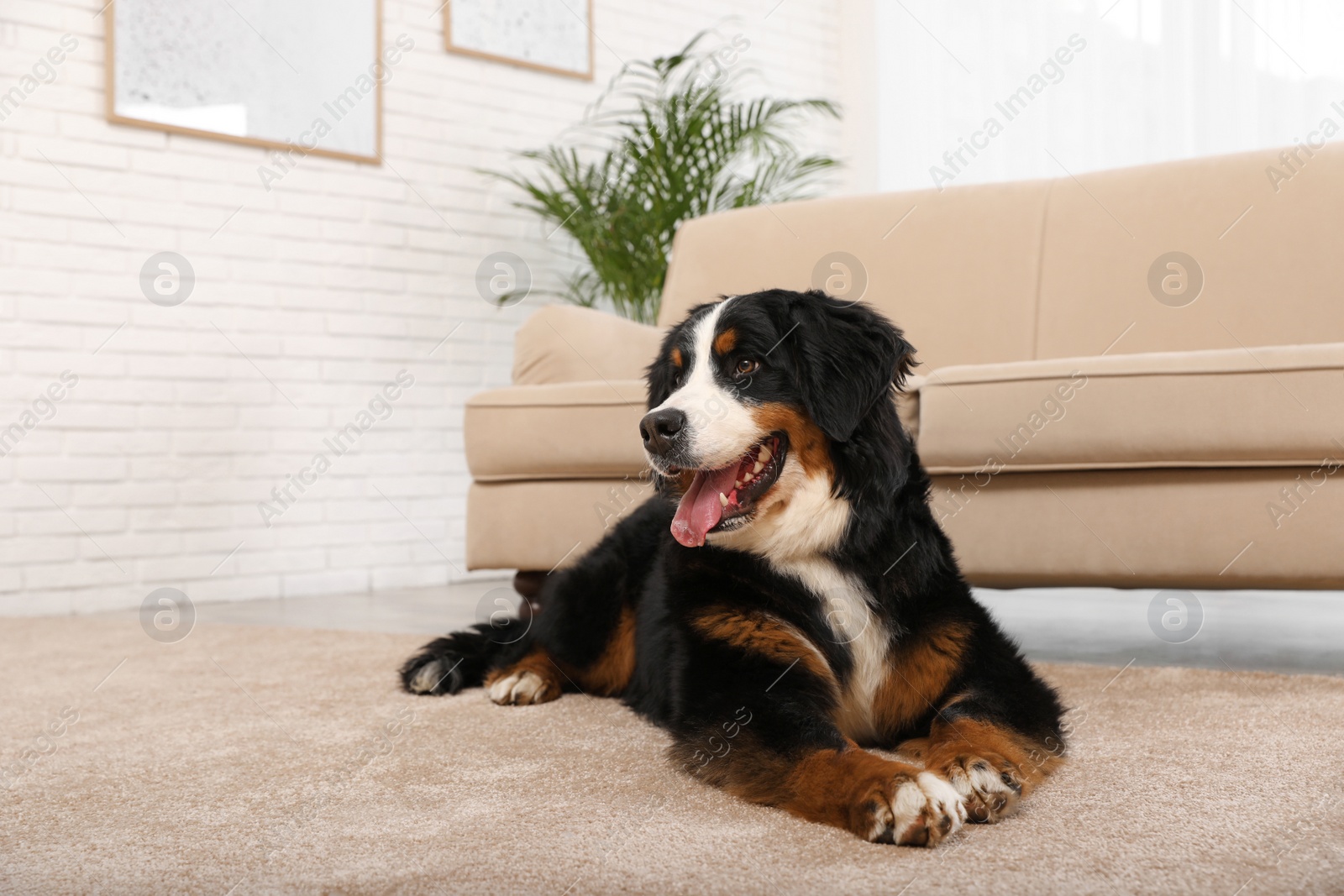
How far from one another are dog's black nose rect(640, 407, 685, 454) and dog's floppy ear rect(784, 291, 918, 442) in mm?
207

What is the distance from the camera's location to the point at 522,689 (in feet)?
7.17

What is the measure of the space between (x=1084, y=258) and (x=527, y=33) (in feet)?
10.2

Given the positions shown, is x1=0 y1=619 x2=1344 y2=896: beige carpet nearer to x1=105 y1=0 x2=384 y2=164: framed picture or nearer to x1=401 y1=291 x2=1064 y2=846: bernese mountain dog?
x1=401 y1=291 x2=1064 y2=846: bernese mountain dog

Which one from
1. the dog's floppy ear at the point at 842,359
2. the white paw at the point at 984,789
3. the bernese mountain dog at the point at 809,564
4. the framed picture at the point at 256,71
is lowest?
the white paw at the point at 984,789

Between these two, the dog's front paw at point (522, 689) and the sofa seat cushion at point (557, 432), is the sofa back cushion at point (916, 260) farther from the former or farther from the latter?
the dog's front paw at point (522, 689)

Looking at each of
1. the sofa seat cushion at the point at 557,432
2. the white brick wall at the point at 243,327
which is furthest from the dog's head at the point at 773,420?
the white brick wall at the point at 243,327

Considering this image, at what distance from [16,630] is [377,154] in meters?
2.46

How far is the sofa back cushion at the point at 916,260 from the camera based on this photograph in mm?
3543

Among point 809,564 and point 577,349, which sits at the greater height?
point 577,349

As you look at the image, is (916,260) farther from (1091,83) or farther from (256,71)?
(256,71)

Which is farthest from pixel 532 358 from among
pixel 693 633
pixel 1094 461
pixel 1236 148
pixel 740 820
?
pixel 1236 148

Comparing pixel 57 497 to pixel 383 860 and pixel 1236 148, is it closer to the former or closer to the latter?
pixel 383 860

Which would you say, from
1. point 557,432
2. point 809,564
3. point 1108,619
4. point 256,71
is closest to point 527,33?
point 256,71

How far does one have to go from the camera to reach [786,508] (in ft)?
5.67
